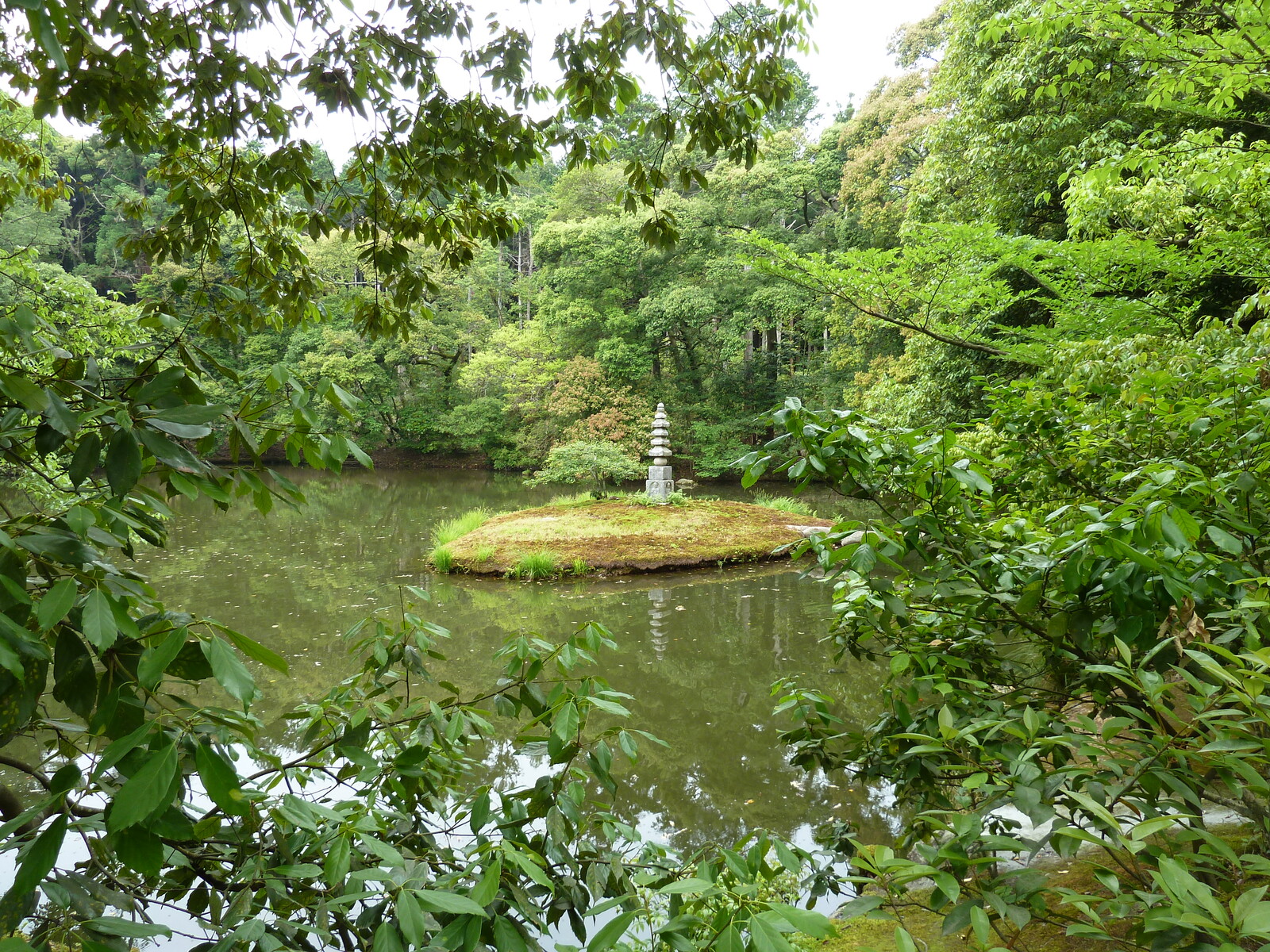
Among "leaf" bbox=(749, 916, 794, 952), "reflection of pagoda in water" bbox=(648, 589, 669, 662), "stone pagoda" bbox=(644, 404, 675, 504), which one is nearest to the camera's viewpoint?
"leaf" bbox=(749, 916, 794, 952)

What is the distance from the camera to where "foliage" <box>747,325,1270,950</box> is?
83cm

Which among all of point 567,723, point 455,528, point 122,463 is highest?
point 122,463

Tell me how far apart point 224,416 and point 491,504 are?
1339cm

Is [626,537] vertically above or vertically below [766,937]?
below

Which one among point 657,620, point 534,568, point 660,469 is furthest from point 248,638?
point 660,469

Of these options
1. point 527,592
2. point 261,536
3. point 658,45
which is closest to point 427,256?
point 261,536

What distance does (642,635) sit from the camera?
5746mm

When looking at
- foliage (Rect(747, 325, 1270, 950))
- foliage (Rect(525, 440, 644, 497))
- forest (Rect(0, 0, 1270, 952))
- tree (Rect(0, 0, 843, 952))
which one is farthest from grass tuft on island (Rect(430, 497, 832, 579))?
foliage (Rect(747, 325, 1270, 950))

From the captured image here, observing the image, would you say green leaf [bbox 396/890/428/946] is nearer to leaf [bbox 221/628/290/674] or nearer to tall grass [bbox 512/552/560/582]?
leaf [bbox 221/628/290/674]

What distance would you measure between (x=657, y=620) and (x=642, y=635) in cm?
48

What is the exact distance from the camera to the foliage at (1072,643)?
83 cm

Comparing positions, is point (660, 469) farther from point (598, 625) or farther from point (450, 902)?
point (450, 902)

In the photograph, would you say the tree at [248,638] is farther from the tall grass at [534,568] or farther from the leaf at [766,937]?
the tall grass at [534,568]

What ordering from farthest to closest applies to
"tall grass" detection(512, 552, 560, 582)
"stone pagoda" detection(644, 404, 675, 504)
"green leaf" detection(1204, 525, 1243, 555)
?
"stone pagoda" detection(644, 404, 675, 504)
"tall grass" detection(512, 552, 560, 582)
"green leaf" detection(1204, 525, 1243, 555)
